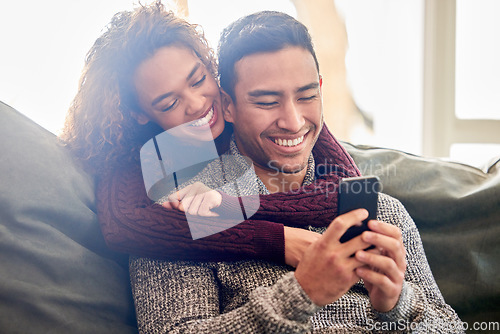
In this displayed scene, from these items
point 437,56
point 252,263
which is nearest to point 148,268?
point 252,263

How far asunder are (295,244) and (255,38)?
46cm

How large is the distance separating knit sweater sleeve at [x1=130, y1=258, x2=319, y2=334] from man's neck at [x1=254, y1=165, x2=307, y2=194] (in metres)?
0.26

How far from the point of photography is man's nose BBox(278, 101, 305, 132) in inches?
40.9

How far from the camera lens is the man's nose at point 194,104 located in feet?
3.63

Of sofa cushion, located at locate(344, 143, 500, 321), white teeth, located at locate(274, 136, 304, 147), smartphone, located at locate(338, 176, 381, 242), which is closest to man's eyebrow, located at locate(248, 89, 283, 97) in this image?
white teeth, located at locate(274, 136, 304, 147)

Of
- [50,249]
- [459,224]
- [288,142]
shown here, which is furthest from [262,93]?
[459,224]

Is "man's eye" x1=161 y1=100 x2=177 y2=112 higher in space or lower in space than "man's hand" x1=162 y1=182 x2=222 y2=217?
higher

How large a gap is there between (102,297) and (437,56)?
7.39ft

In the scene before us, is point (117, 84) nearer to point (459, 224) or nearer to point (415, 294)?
point (415, 294)

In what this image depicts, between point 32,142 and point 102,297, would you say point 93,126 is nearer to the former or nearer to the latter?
point 32,142

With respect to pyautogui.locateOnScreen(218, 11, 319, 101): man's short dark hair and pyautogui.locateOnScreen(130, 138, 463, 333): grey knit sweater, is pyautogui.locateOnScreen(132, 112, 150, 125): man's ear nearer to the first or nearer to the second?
pyautogui.locateOnScreen(218, 11, 319, 101): man's short dark hair

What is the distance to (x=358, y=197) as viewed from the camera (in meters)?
0.78

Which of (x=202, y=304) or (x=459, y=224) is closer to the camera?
(x=202, y=304)

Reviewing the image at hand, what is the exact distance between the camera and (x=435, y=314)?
0.97 metres
